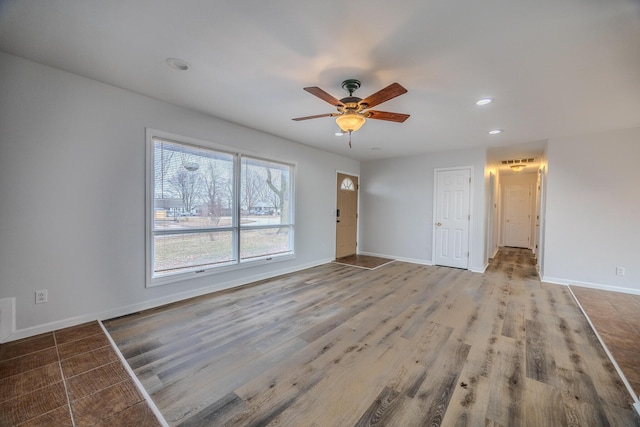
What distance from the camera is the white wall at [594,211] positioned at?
393cm

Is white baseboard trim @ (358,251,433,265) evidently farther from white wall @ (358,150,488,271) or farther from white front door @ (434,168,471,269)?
white front door @ (434,168,471,269)

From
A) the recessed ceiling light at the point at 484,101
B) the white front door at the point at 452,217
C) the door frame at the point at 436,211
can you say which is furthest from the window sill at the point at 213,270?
the recessed ceiling light at the point at 484,101

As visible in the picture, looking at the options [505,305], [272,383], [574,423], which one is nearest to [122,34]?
[272,383]

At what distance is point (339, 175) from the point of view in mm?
6293

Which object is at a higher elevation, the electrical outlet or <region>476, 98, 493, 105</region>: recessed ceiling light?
<region>476, 98, 493, 105</region>: recessed ceiling light

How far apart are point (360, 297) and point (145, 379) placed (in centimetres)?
Result: 256

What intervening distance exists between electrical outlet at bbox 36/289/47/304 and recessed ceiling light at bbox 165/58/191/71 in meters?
2.49

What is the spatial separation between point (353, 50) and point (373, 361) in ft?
8.39

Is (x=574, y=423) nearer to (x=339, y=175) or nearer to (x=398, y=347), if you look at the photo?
(x=398, y=347)

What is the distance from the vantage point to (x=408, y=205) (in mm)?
6219

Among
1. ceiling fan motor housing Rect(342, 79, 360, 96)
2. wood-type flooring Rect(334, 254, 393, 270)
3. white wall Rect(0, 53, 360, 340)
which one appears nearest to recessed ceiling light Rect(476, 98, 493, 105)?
ceiling fan motor housing Rect(342, 79, 360, 96)

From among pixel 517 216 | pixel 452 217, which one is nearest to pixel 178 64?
pixel 452 217

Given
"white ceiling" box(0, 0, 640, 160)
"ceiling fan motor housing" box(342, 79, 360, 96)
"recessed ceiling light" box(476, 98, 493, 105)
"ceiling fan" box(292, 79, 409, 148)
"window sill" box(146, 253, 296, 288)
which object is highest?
"white ceiling" box(0, 0, 640, 160)

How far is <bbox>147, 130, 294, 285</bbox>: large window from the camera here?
326cm
